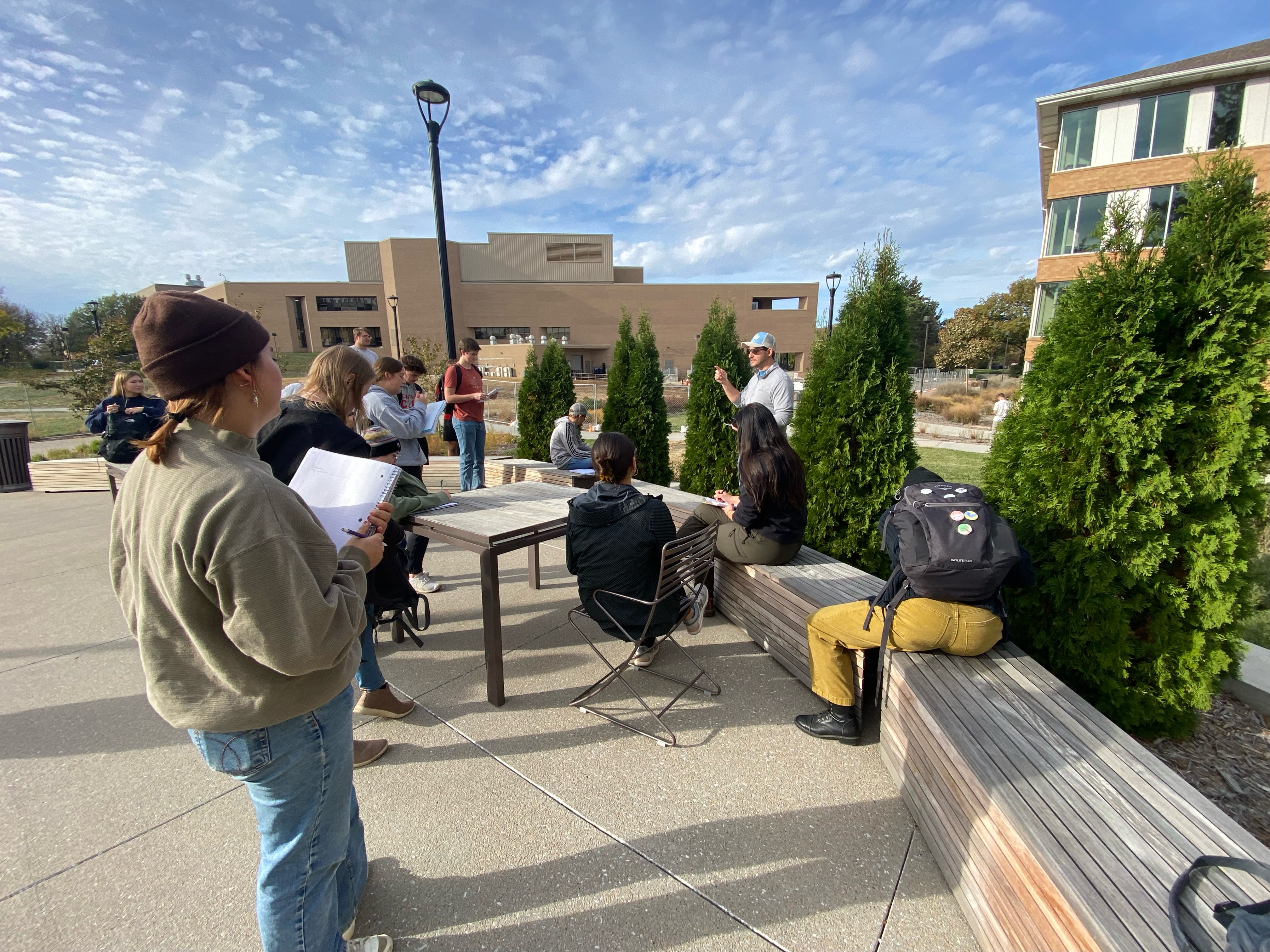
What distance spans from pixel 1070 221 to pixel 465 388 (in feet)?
82.7

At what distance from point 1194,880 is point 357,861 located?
7.33 ft

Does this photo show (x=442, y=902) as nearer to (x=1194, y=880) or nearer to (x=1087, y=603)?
(x=1194, y=880)

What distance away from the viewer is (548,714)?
2842mm

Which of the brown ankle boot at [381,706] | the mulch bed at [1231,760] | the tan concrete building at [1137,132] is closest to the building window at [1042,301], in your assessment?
the tan concrete building at [1137,132]

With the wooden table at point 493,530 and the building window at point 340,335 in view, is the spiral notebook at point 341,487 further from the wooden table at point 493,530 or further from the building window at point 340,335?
the building window at point 340,335

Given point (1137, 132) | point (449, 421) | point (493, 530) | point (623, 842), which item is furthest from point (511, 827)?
point (1137, 132)

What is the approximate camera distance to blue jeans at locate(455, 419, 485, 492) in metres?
6.14

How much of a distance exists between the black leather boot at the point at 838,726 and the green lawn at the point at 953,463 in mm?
7744

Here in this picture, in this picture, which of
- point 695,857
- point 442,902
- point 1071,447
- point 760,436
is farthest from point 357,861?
point 1071,447

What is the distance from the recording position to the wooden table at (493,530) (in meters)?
2.73

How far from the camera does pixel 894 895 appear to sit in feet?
6.11

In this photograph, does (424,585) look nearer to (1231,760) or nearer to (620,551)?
(620,551)

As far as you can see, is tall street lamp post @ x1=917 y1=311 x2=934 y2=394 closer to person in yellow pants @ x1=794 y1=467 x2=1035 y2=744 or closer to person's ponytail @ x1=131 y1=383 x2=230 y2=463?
person in yellow pants @ x1=794 y1=467 x2=1035 y2=744

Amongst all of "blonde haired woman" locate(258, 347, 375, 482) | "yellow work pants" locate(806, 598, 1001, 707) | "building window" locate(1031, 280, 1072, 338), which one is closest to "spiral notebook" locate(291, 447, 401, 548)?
"blonde haired woman" locate(258, 347, 375, 482)
